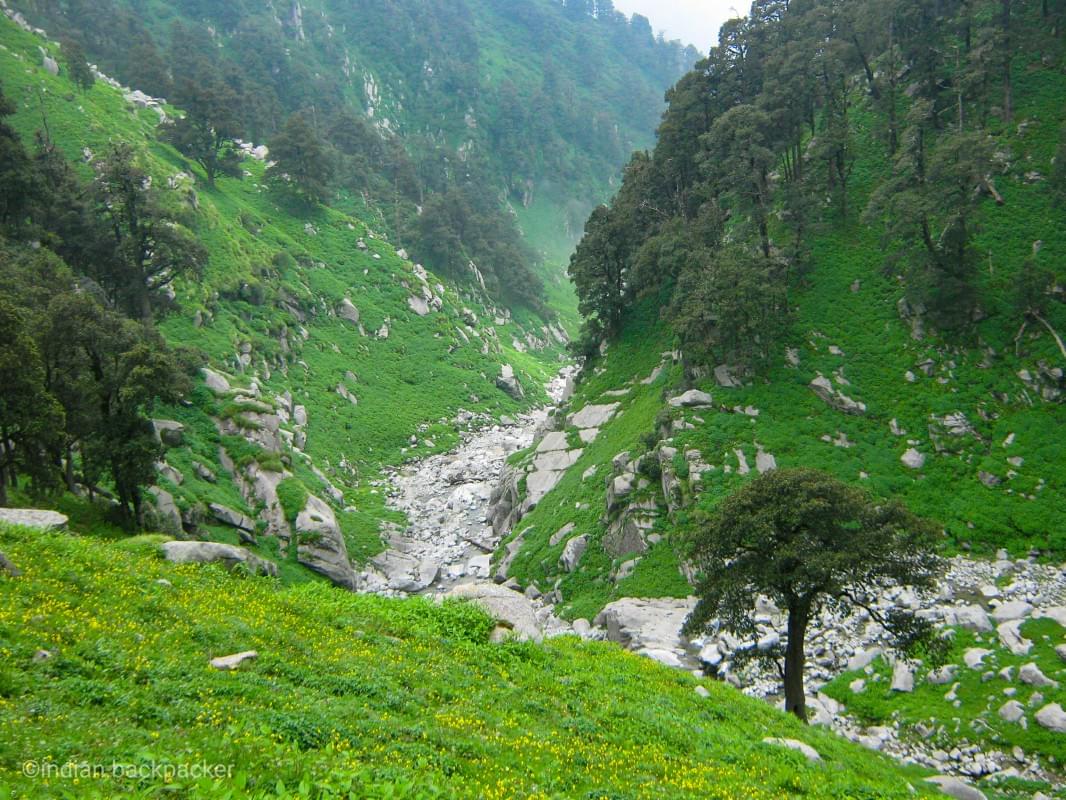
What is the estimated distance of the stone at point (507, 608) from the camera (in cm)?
1955

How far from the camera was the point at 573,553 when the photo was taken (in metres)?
37.7

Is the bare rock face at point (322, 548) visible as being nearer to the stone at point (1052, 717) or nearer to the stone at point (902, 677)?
the stone at point (902, 677)

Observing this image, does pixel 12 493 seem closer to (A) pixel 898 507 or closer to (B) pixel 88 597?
(B) pixel 88 597

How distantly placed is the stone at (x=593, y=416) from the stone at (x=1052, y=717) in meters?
33.0

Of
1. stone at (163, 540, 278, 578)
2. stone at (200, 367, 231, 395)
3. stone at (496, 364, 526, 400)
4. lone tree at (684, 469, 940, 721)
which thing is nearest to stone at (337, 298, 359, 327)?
stone at (496, 364, 526, 400)

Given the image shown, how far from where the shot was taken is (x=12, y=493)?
26.7 metres

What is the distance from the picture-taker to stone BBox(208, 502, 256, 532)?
3544 centimetres

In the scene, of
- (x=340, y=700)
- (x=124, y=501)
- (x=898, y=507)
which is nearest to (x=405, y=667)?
(x=340, y=700)

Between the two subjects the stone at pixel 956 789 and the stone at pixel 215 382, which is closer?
the stone at pixel 956 789

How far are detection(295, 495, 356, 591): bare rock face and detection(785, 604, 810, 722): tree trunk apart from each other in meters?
25.8

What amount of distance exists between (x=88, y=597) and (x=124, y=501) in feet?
57.9

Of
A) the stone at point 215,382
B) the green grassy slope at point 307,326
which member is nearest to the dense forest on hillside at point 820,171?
the green grassy slope at point 307,326

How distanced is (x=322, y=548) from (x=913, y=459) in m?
34.6

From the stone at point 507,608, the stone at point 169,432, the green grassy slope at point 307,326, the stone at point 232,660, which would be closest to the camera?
the stone at point 232,660
